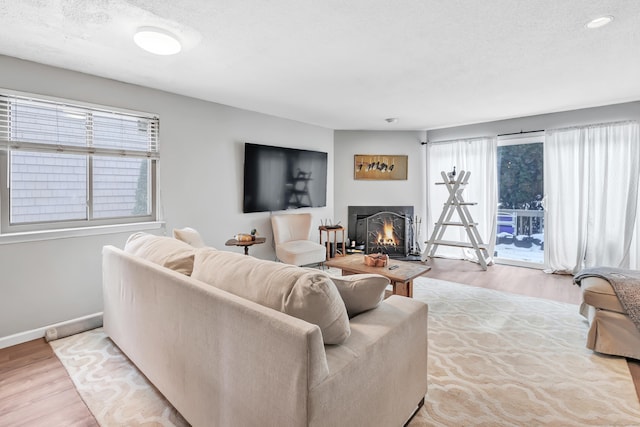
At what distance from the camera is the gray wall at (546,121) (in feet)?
13.6

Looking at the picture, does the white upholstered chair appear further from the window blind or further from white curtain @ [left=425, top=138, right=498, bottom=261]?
white curtain @ [left=425, top=138, right=498, bottom=261]

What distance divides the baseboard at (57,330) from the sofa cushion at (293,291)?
6.93ft

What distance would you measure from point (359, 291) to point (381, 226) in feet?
14.5

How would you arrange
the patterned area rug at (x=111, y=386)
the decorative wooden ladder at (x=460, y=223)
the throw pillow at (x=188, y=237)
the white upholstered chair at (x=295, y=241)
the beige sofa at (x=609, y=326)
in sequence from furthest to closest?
the decorative wooden ladder at (x=460, y=223)
the white upholstered chair at (x=295, y=241)
the throw pillow at (x=188, y=237)
the beige sofa at (x=609, y=326)
the patterned area rug at (x=111, y=386)

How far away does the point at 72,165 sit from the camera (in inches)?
115

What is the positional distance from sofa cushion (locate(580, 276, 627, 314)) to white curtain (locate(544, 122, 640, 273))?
233 centimetres

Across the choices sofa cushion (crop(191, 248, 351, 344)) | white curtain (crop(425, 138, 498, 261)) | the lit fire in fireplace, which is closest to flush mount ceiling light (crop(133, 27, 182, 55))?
sofa cushion (crop(191, 248, 351, 344))

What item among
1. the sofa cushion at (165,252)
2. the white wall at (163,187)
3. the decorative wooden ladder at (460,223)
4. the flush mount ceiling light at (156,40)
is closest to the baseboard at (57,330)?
the white wall at (163,187)

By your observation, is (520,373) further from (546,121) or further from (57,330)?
(546,121)

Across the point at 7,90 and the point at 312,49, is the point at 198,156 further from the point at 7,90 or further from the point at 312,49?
the point at 312,49

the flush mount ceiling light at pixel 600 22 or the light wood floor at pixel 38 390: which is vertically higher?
the flush mount ceiling light at pixel 600 22

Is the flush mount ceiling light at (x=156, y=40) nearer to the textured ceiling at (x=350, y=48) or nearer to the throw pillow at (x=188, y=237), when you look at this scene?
the textured ceiling at (x=350, y=48)

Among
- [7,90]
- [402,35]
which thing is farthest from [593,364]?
[7,90]

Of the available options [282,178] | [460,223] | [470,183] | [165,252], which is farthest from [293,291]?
[470,183]
